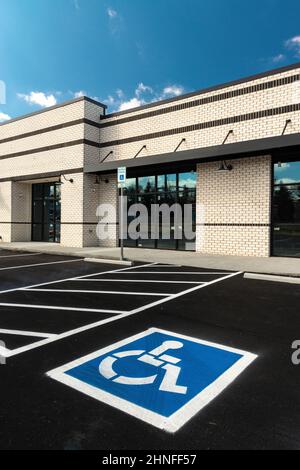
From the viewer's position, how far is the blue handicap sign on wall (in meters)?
2.84

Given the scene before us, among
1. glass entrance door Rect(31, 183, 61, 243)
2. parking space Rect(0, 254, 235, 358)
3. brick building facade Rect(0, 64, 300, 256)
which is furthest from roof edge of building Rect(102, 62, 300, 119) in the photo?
parking space Rect(0, 254, 235, 358)

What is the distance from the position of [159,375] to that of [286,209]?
11.0 metres

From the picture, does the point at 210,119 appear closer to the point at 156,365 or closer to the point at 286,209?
the point at 286,209

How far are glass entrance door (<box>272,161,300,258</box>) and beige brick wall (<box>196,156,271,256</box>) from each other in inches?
15.3

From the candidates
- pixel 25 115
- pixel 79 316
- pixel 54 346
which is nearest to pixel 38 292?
pixel 79 316

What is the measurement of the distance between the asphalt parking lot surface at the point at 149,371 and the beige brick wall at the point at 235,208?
6511mm

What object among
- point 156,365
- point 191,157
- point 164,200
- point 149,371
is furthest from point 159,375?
point 164,200

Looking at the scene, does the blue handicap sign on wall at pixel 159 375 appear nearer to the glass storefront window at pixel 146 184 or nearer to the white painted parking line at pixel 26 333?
the white painted parking line at pixel 26 333

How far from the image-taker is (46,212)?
21.4 metres

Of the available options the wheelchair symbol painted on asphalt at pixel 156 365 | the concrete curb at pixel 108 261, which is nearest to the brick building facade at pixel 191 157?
the concrete curb at pixel 108 261

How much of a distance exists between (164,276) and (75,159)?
1073 centimetres

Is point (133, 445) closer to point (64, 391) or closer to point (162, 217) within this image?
point (64, 391)

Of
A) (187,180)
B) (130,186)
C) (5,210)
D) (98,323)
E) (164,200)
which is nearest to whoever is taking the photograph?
(98,323)

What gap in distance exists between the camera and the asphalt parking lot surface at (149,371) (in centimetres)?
250
